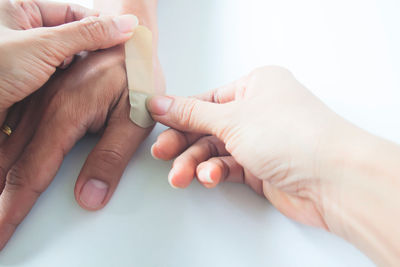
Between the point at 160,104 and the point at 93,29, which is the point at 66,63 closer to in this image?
the point at 93,29

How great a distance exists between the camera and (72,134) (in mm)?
819

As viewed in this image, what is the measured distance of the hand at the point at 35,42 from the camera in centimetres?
71

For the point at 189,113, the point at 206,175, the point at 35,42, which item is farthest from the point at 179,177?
the point at 35,42

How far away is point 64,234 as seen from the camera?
741mm

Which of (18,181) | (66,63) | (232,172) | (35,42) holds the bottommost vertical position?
(18,181)

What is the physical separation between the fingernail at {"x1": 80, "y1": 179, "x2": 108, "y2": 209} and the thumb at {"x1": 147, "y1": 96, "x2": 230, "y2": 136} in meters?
0.25

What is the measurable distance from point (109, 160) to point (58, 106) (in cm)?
22

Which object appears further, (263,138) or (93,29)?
(93,29)

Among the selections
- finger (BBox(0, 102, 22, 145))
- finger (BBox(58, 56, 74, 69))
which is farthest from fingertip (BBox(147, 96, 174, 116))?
finger (BBox(0, 102, 22, 145))

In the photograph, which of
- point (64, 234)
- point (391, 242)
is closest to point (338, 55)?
point (391, 242)

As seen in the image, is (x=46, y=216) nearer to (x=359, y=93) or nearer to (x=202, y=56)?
(x=202, y=56)

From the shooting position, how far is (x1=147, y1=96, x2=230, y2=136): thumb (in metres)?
0.73

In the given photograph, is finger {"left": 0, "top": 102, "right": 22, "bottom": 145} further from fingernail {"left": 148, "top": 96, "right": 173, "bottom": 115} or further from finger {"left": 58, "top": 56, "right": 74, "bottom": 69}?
fingernail {"left": 148, "top": 96, "right": 173, "bottom": 115}

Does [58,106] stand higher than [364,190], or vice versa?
[364,190]
